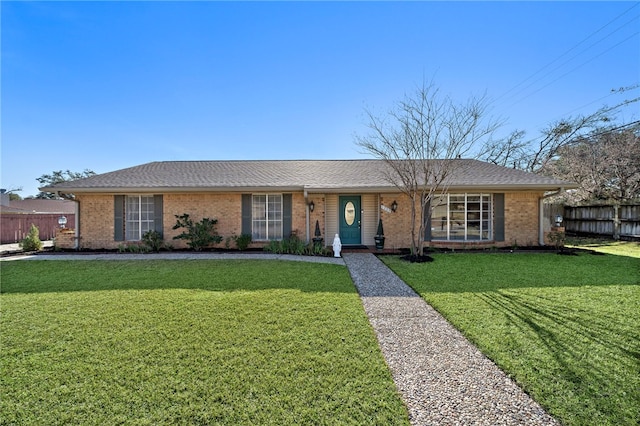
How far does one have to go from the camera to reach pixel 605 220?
14047mm

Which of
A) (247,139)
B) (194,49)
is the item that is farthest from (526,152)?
(194,49)

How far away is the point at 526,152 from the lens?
70.3ft

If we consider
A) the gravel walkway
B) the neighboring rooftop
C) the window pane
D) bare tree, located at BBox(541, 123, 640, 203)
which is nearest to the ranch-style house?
the window pane

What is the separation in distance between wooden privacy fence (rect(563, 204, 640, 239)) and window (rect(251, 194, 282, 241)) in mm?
15587

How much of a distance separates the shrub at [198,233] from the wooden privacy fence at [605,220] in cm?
1788

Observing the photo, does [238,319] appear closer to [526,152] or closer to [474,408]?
[474,408]

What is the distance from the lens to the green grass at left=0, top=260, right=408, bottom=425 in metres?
2.25

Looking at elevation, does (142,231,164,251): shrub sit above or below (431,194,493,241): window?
below

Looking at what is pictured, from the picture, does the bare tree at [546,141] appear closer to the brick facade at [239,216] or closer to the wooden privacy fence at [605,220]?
the wooden privacy fence at [605,220]

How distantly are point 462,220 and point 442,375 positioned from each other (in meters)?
9.31

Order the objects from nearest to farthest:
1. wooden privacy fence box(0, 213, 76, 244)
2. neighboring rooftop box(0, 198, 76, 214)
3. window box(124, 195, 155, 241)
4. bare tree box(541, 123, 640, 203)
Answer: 1. window box(124, 195, 155, 241)
2. wooden privacy fence box(0, 213, 76, 244)
3. bare tree box(541, 123, 640, 203)
4. neighboring rooftop box(0, 198, 76, 214)

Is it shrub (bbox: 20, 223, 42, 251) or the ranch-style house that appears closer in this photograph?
shrub (bbox: 20, 223, 42, 251)

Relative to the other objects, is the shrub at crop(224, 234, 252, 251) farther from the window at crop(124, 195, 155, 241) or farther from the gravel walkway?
the gravel walkway

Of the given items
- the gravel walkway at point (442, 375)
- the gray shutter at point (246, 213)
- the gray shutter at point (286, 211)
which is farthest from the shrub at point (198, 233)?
the gravel walkway at point (442, 375)
